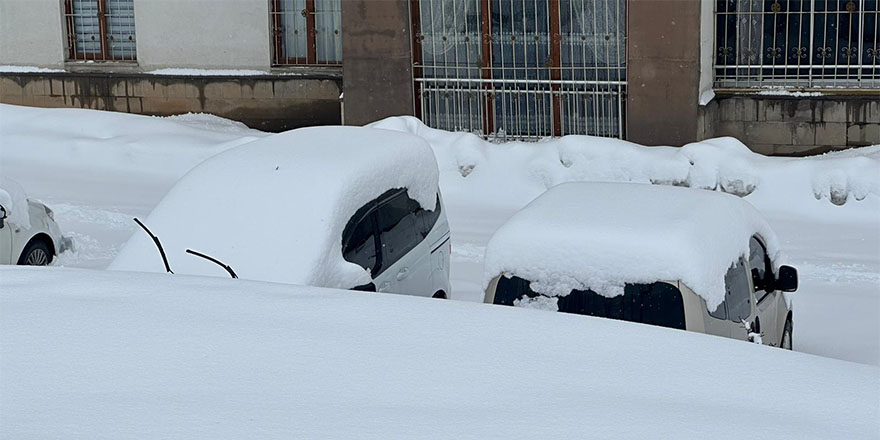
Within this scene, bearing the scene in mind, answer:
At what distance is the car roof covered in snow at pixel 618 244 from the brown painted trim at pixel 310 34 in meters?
10.9

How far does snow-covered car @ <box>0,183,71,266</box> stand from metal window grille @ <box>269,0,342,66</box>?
715 cm

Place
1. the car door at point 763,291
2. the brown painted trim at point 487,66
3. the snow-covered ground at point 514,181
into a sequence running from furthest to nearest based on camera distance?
the brown painted trim at point 487,66 → the snow-covered ground at point 514,181 → the car door at point 763,291

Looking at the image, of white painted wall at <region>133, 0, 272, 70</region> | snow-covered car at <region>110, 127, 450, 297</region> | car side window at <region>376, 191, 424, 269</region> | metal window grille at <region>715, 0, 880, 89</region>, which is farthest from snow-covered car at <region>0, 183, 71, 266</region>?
metal window grille at <region>715, 0, 880, 89</region>

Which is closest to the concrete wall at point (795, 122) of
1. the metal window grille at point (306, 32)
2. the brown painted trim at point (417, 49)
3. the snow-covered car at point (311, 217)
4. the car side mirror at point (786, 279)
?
the brown painted trim at point (417, 49)

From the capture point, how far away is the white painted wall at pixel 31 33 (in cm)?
1875

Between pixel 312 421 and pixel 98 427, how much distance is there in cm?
56

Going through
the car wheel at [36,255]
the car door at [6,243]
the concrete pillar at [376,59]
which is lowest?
the car wheel at [36,255]

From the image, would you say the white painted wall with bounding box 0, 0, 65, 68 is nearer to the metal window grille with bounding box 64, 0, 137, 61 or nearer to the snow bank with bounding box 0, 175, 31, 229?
the metal window grille with bounding box 64, 0, 137, 61

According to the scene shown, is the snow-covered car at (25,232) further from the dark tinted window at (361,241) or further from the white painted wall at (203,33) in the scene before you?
the white painted wall at (203,33)

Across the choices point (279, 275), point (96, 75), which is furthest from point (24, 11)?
point (279, 275)

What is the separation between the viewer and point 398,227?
333 inches

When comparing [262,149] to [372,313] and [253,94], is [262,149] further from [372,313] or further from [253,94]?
[253,94]

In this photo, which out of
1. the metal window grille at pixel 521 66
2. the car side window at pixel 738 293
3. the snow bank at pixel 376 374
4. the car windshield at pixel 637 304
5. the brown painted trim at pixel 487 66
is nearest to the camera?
the snow bank at pixel 376 374

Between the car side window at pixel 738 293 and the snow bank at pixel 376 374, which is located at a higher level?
the snow bank at pixel 376 374
